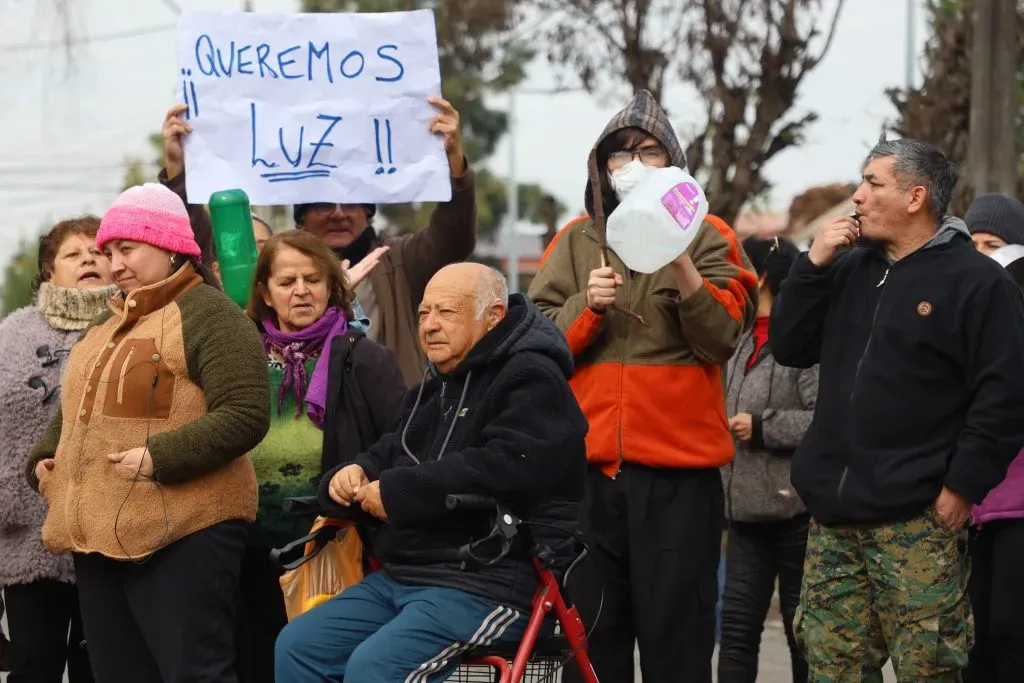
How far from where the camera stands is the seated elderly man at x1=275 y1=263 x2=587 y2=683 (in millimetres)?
4414

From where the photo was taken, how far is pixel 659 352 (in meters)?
5.35

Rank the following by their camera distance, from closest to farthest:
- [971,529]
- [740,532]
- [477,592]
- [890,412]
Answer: [477,592] → [890,412] → [971,529] → [740,532]

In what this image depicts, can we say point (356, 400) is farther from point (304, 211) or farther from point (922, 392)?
point (922, 392)

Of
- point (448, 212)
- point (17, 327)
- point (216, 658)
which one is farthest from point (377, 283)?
point (216, 658)

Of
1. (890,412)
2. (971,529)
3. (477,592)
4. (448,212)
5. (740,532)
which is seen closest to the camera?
(477,592)

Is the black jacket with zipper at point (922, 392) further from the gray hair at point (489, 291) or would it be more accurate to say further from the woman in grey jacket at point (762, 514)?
the woman in grey jacket at point (762, 514)

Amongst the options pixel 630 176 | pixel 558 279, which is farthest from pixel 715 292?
pixel 558 279

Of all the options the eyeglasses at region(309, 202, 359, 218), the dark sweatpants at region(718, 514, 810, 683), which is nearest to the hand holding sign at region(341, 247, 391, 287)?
the eyeglasses at region(309, 202, 359, 218)

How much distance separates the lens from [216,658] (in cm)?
482

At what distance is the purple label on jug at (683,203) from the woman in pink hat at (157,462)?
142 centimetres

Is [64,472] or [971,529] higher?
[64,472]

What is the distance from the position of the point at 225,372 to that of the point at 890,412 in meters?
2.05

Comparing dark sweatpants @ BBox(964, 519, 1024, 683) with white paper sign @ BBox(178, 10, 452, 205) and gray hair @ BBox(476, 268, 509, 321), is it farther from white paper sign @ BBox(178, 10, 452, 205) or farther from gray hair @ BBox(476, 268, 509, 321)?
white paper sign @ BBox(178, 10, 452, 205)

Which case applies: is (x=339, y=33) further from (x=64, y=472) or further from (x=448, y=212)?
(x=64, y=472)
